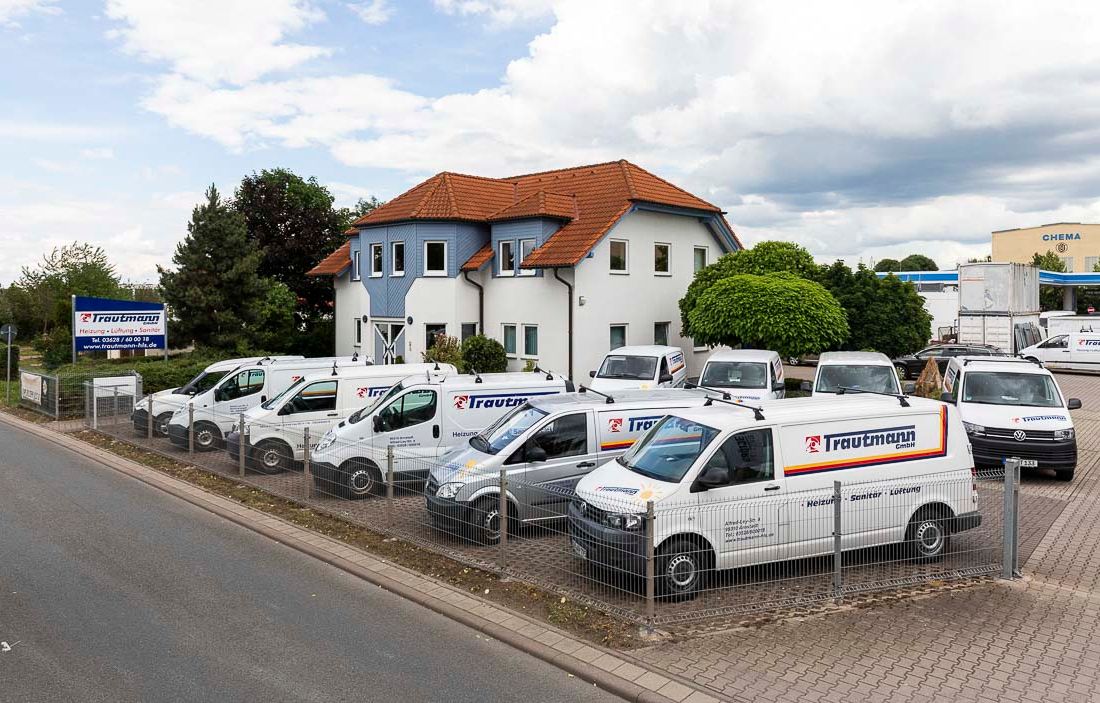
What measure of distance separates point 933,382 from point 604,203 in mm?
11538

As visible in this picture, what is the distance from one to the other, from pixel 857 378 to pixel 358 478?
10.6 m

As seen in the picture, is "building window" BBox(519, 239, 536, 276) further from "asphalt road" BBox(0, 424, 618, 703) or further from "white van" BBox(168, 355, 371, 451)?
"asphalt road" BBox(0, 424, 618, 703)

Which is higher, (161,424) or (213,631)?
(161,424)

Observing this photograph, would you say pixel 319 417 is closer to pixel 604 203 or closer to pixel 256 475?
pixel 256 475

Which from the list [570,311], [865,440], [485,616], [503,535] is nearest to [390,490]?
[503,535]

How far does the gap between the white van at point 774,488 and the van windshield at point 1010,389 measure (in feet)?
20.7

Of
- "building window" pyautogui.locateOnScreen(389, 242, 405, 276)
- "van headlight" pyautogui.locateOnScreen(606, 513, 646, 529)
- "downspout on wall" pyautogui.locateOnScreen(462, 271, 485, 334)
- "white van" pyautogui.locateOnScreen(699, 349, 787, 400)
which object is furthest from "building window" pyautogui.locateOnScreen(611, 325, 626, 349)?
"van headlight" pyautogui.locateOnScreen(606, 513, 646, 529)

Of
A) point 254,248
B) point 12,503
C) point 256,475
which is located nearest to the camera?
point 12,503

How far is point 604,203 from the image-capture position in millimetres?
26344

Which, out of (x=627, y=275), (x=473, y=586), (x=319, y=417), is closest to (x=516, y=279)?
(x=627, y=275)

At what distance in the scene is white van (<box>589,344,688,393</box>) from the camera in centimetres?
1870

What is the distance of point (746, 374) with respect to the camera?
17797mm

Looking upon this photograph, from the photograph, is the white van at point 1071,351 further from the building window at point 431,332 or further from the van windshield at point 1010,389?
the building window at point 431,332

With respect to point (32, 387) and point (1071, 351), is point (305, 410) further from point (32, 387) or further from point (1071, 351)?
point (1071, 351)
